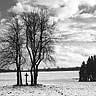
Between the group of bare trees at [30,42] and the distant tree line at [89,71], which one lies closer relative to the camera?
the group of bare trees at [30,42]

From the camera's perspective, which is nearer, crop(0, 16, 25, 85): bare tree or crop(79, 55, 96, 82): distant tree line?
crop(0, 16, 25, 85): bare tree

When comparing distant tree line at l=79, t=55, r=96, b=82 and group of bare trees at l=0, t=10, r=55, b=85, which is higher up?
group of bare trees at l=0, t=10, r=55, b=85

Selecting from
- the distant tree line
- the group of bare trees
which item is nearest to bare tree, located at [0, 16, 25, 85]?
the group of bare trees

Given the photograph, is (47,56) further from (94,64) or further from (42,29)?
(94,64)

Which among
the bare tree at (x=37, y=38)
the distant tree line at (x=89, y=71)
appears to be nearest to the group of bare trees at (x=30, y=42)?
the bare tree at (x=37, y=38)

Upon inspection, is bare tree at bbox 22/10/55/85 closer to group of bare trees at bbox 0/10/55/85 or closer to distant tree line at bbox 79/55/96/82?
group of bare trees at bbox 0/10/55/85

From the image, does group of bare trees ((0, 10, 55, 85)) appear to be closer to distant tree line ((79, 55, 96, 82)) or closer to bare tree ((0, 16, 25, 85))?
bare tree ((0, 16, 25, 85))

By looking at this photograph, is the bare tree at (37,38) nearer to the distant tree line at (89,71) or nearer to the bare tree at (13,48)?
the bare tree at (13,48)

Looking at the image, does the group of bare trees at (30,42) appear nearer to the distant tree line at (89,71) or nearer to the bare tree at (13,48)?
the bare tree at (13,48)

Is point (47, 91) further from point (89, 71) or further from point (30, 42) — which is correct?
point (89, 71)

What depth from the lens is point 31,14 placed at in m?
35.6

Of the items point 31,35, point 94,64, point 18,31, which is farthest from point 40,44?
point 94,64

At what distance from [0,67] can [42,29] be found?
363 inches

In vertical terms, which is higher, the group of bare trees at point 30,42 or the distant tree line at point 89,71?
the group of bare trees at point 30,42
